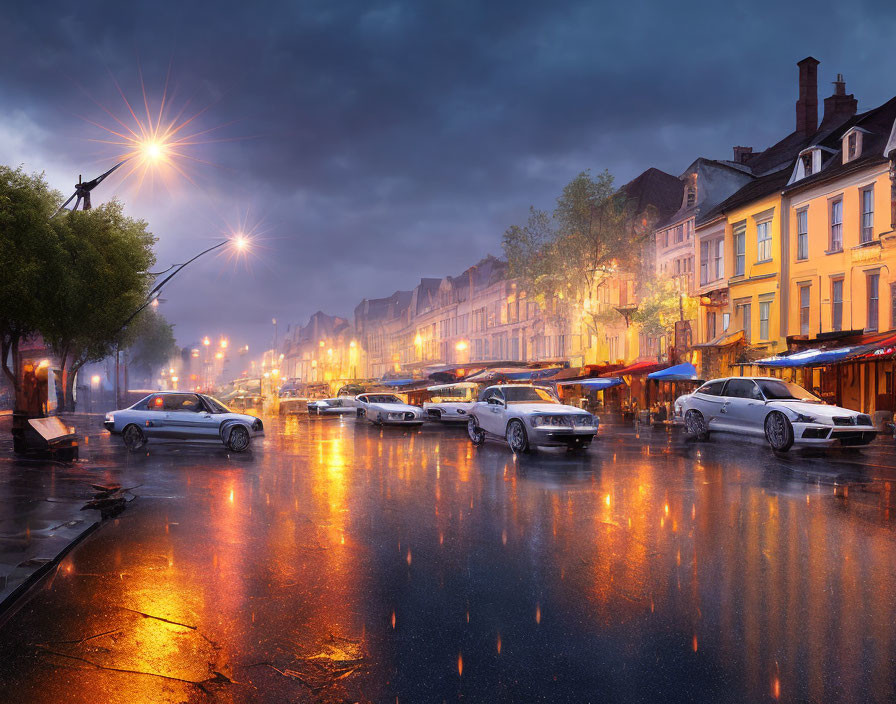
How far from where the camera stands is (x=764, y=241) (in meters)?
32.8

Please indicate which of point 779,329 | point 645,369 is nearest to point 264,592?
point 779,329

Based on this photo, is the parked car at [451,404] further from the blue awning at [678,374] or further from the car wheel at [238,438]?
the car wheel at [238,438]

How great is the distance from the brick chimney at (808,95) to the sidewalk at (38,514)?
131ft

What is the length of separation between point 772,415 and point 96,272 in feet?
76.8

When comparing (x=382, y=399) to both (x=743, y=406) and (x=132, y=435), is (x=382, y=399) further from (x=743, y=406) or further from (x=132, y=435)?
(x=743, y=406)

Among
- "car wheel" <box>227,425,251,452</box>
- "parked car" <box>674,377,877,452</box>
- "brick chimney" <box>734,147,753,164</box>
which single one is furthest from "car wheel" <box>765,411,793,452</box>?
"brick chimney" <box>734,147,753,164</box>

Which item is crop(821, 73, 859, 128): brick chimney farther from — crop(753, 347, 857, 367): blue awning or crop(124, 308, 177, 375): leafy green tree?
crop(124, 308, 177, 375): leafy green tree

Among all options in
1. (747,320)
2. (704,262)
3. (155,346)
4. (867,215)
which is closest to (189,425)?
(867,215)

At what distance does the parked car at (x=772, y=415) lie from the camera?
49.0 ft

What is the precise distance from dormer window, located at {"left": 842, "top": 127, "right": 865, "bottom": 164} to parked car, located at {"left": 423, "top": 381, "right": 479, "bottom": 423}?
736 inches

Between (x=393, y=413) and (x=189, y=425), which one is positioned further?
(x=393, y=413)

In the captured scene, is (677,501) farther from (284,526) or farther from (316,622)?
(316,622)

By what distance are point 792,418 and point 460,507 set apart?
32.0 feet

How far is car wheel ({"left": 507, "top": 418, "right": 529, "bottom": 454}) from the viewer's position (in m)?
16.2
